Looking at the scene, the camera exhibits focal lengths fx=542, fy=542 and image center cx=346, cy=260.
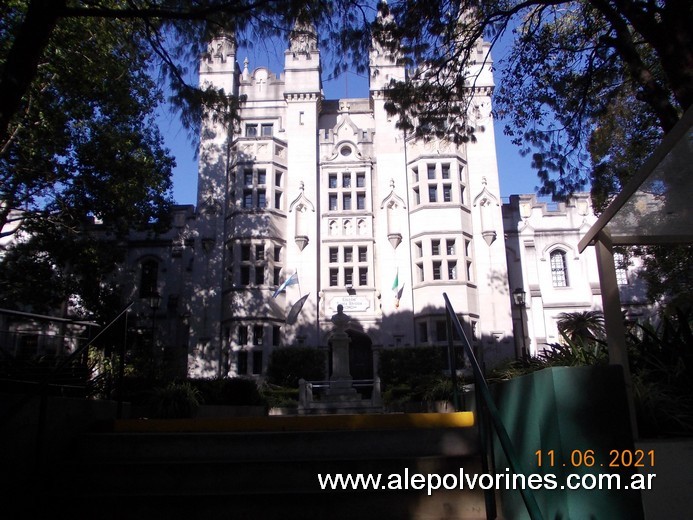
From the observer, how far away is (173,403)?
12.9 metres

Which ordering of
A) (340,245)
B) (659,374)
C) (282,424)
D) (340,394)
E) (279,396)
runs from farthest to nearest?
(340,245) → (279,396) → (340,394) → (282,424) → (659,374)

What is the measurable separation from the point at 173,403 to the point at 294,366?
11.9 m

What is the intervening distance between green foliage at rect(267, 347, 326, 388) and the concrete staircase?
18.9 meters

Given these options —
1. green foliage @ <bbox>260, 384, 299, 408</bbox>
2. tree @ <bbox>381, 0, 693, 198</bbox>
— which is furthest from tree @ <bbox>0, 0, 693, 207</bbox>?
green foliage @ <bbox>260, 384, 299, 408</bbox>

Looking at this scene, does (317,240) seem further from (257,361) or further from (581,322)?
(581,322)

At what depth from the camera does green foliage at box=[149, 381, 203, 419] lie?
1274 cm

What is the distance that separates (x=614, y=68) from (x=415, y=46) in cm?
420

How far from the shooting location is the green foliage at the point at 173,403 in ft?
41.8

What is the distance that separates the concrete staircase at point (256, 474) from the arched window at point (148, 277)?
82.7 ft

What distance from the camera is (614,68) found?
1109cm

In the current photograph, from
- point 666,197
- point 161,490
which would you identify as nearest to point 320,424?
point 161,490

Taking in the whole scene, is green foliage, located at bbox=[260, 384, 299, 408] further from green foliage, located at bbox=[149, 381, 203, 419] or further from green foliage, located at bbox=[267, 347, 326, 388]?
green foliage, located at bbox=[149, 381, 203, 419]

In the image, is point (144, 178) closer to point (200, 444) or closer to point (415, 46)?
point (415, 46)

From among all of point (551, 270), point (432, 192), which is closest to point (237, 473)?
point (432, 192)
